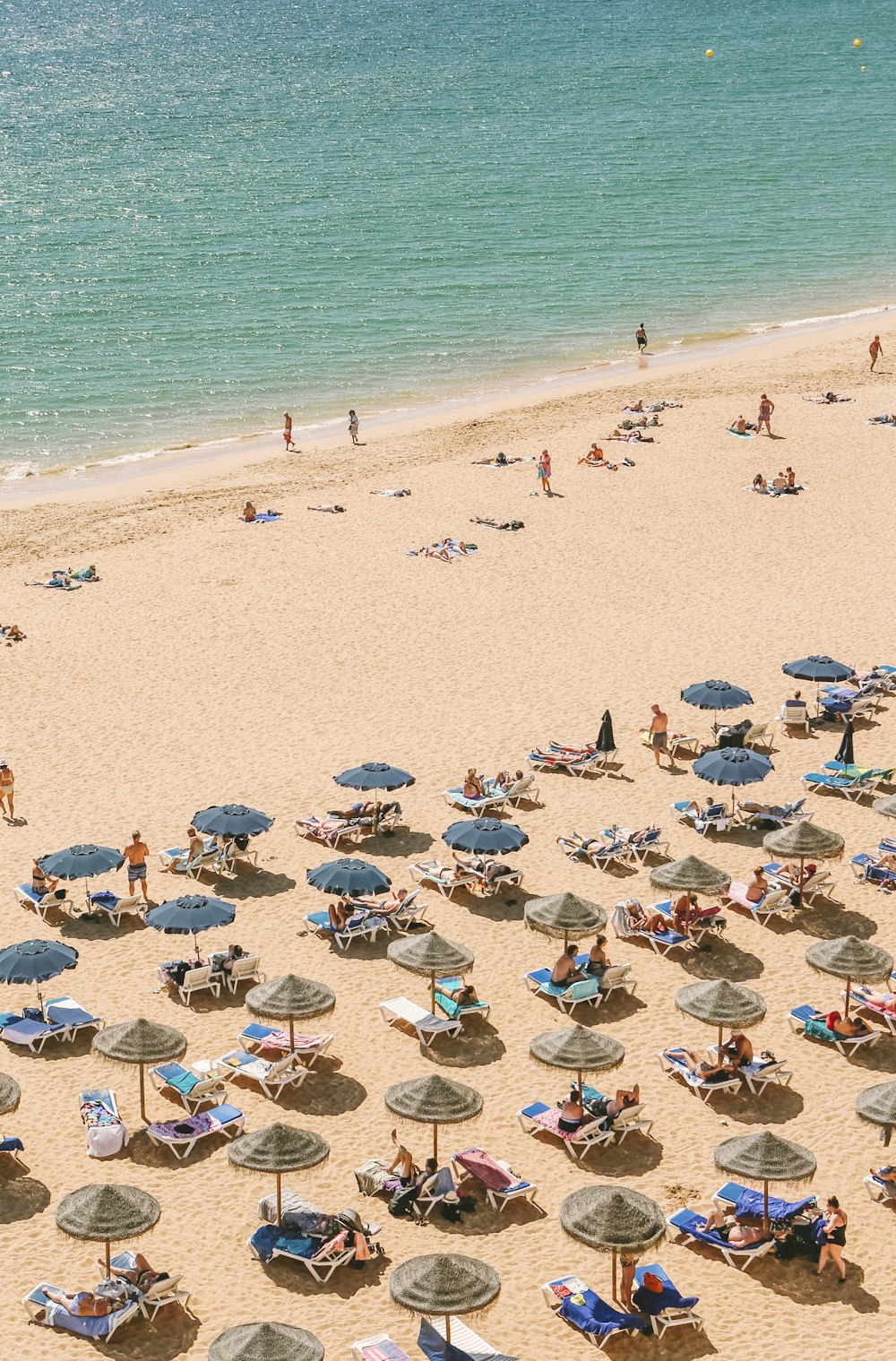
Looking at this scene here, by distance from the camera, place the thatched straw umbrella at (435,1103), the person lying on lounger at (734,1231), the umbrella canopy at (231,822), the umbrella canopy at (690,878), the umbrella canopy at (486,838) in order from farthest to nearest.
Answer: the umbrella canopy at (231,822)
the umbrella canopy at (486,838)
the umbrella canopy at (690,878)
the thatched straw umbrella at (435,1103)
the person lying on lounger at (734,1231)

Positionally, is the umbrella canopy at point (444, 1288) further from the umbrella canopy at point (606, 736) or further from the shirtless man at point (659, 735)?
the shirtless man at point (659, 735)

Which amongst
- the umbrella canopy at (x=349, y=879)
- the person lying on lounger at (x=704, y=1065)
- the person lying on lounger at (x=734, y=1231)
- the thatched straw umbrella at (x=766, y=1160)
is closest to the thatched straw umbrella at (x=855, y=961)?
the person lying on lounger at (x=704, y=1065)

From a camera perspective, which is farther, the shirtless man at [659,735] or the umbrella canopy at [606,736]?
the shirtless man at [659,735]

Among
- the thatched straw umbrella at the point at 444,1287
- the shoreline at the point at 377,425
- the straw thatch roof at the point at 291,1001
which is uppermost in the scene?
the shoreline at the point at 377,425

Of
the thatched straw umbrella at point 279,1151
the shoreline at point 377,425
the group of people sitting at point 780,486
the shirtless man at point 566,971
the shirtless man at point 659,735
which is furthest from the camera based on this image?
the shoreline at point 377,425

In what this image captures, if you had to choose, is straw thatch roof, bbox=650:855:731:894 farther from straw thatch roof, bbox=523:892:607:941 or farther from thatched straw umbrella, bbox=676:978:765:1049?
thatched straw umbrella, bbox=676:978:765:1049

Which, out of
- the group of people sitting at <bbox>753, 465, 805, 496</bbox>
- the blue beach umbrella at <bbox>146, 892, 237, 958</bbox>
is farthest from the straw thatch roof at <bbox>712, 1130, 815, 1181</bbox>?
the group of people sitting at <bbox>753, 465, 805, 496</bbox>
